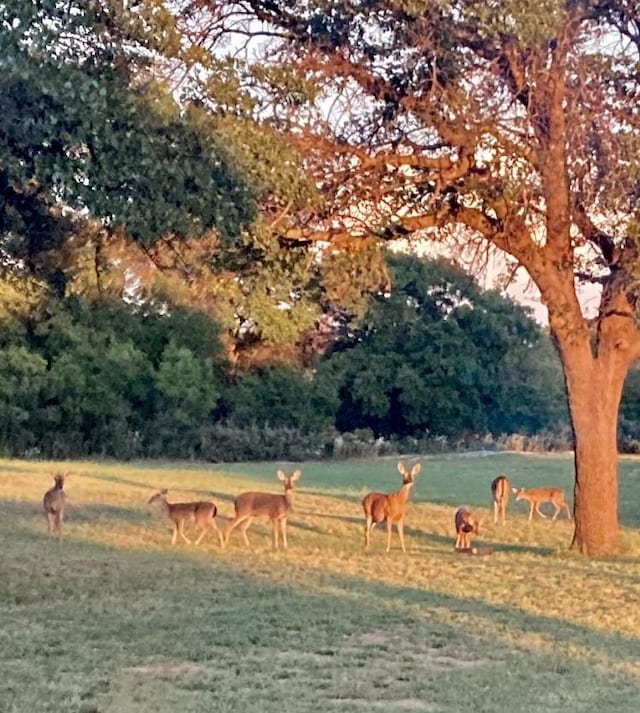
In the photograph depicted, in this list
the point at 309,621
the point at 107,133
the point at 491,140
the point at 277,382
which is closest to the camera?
the point at 107,133

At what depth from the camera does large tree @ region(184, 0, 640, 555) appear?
14.5m

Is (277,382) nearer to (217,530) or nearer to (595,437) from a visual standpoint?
(217,530)

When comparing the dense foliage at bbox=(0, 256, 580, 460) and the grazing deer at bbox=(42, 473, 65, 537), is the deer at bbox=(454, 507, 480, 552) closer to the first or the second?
the grazing deer at bbox=(42, 473, 65, 537)

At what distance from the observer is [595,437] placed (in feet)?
56.0

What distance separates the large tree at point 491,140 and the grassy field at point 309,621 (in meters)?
3.35

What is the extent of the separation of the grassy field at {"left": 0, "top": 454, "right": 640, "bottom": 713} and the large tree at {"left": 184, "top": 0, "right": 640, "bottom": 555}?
3347mm

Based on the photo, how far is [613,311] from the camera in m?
16.7

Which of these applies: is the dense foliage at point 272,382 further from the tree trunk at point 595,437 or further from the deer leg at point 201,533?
the deer leg at point 201,533

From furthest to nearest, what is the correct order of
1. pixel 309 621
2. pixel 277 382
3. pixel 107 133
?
pixel 277 382, pixel 309 621, pixel 107 133

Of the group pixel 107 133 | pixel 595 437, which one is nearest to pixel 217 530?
pixel 595 437

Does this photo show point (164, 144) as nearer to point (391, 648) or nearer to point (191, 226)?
point (191, 226)

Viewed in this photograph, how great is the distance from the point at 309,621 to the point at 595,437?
275 inches

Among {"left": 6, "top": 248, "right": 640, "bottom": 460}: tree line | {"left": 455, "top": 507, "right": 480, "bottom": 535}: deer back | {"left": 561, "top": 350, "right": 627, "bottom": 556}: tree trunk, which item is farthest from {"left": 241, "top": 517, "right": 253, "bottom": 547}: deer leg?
{"left": 6, "top": 248, "right": 640, "bottom": 460}: tree line

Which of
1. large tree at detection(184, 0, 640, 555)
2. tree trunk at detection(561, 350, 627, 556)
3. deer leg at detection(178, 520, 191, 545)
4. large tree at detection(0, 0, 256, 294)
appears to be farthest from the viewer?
deer leg at detection(178, 520, 191, 545)
